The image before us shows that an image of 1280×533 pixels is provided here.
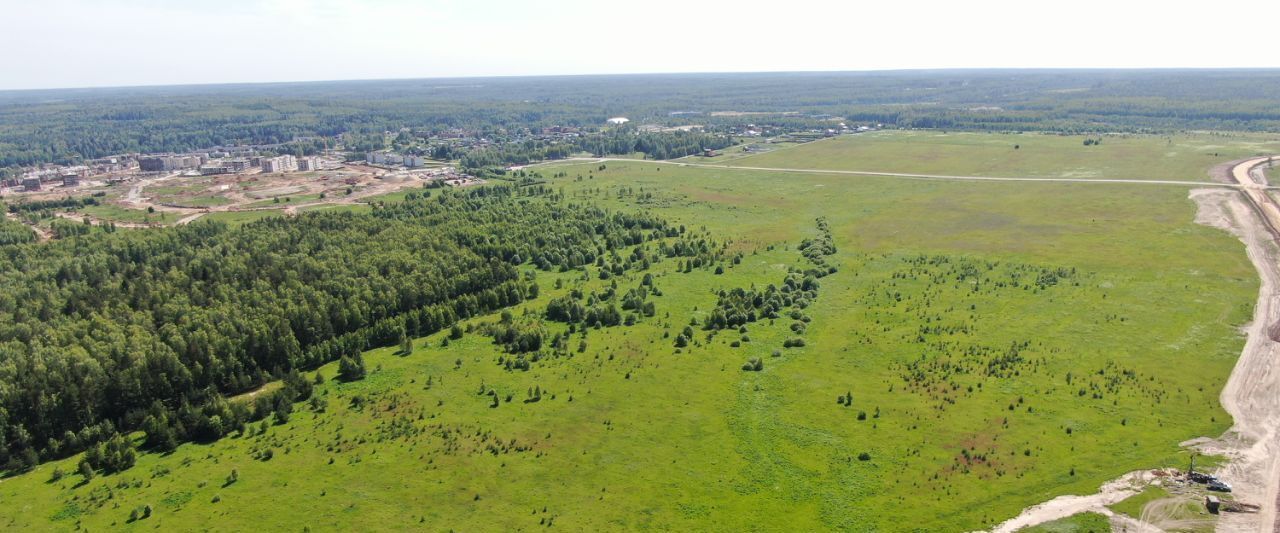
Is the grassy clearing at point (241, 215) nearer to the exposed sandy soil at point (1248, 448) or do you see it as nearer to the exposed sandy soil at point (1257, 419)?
the exposed sandy soil at point (1248, 448)

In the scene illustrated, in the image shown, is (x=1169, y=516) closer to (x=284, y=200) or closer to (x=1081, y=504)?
(x=1081, y=504)

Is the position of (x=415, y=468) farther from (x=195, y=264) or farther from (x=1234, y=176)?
(x=1234, y=176)

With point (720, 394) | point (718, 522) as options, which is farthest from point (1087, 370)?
point (718, 522)

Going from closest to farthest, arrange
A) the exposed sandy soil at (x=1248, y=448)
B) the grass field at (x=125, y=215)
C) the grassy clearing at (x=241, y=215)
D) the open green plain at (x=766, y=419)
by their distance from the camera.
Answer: the exposed sandy soil at (x=1248, y=448)
the open green plain at (x=766, y=419)
the grassy clearing at (x=241, y=215)
the grass field at (x=125, y=215)

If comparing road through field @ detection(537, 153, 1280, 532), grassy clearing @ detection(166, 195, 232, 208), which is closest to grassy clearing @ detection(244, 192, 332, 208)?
grassy clearing @ detection(166, 195, 232, 208)

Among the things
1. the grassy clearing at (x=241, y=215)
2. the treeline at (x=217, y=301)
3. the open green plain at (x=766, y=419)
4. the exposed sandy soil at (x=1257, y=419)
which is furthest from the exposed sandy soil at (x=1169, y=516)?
the grassy clearing at (x=241, y=215)
